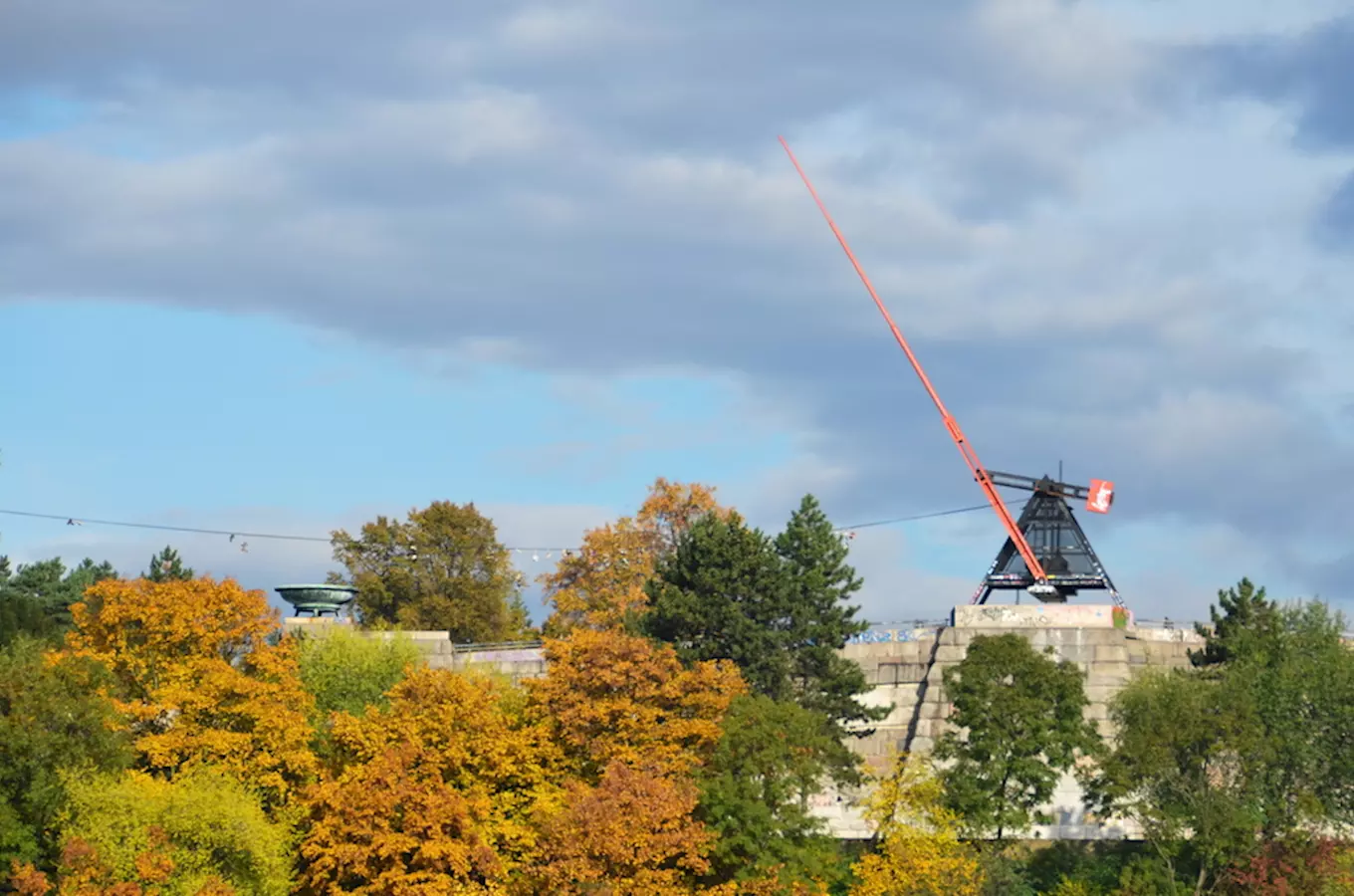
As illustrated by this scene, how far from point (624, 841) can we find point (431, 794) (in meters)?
6.79

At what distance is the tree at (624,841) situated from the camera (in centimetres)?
6500

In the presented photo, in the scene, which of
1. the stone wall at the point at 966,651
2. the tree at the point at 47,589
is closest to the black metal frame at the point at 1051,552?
the stone wall at the point at 966,651

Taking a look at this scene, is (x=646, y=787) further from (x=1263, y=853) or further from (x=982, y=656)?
(x=1263, y=853)

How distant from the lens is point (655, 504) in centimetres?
11662

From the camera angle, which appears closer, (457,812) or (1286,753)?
(457,812)

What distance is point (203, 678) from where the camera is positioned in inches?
2849

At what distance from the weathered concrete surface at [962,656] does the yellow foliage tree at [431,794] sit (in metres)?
15.4

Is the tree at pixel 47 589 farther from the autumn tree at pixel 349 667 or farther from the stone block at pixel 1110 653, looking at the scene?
the stone block at pixel 1110 653

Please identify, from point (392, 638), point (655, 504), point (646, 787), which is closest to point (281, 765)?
point (646, 787)

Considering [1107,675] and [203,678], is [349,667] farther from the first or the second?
[1107,675]

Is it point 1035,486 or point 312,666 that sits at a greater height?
point 1035,486

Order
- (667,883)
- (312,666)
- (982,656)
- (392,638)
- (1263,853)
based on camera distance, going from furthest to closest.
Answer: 1. (392,638)
2. (312,666)
3. (982,656)
4. (1263,853)
5. (667,883)

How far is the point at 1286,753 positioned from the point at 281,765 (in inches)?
1297

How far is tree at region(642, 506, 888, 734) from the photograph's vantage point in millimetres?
81688
